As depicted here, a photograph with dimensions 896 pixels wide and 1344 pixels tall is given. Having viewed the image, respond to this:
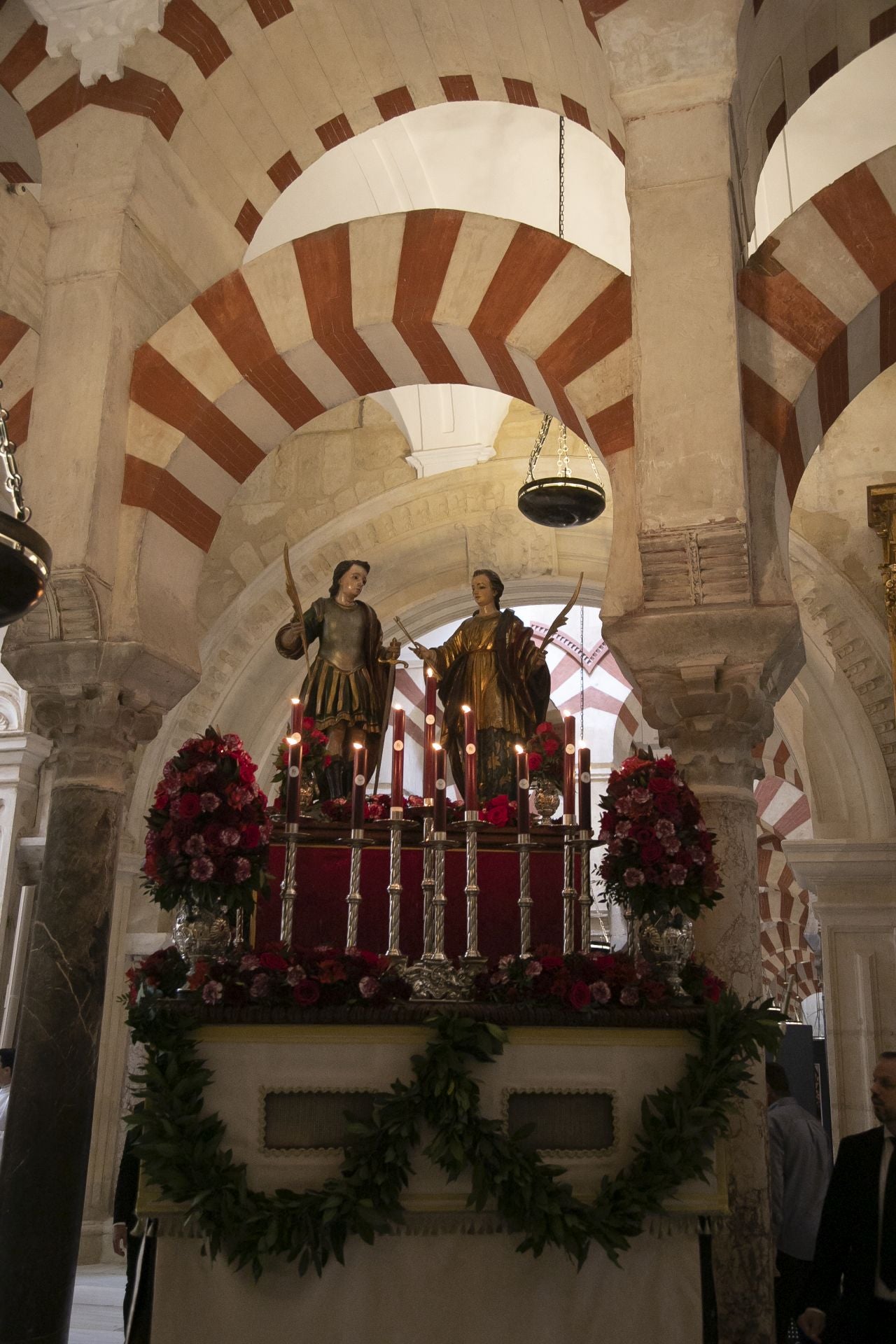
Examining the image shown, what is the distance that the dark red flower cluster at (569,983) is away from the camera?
11.3 ft

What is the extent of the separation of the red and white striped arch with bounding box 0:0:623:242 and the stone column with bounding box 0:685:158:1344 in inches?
117

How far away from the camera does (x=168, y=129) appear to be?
6059mm

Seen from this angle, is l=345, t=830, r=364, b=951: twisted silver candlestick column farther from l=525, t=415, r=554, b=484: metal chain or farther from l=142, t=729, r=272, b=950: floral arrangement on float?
l=525, t=415, r=554, b=484: metal chain

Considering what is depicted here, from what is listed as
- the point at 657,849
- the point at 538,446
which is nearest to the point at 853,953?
the point at 538,446

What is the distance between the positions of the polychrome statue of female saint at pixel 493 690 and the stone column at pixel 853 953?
9.65 ft

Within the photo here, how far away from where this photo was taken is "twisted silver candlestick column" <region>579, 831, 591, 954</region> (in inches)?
163

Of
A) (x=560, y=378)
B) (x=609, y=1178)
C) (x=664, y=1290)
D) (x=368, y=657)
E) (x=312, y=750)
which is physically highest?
(x=560, y=378)

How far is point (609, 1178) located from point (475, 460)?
719cm

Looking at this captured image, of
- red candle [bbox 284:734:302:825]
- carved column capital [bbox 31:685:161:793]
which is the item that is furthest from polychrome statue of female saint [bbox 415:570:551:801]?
red candle [bbox 284:734:302:825]

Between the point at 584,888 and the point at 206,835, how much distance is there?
1.58 meters

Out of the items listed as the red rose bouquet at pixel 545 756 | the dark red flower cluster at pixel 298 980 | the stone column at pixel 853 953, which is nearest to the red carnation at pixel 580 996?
the dark red flower cluster at pixel 298 980

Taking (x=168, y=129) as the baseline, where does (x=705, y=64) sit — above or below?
below

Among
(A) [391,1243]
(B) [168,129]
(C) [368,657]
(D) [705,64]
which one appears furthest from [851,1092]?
(B) [168,129]

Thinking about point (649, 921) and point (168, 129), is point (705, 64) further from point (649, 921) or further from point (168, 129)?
point (649, 921)
